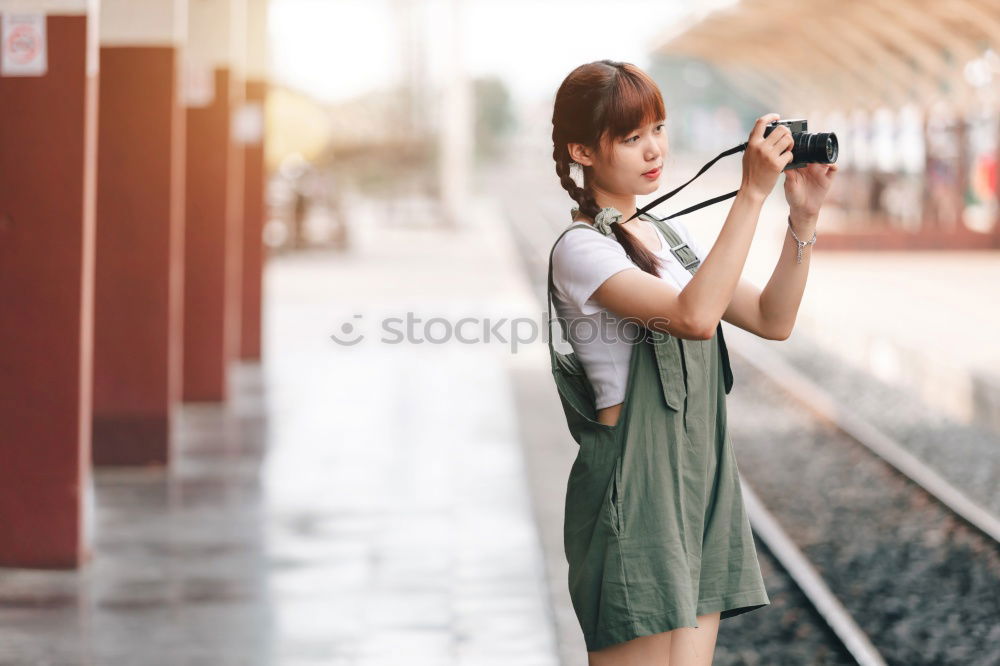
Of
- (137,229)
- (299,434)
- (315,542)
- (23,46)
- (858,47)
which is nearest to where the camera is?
(23,46)

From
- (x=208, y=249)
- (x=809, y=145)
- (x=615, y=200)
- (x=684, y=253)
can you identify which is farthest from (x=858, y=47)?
(x=809, y=145)

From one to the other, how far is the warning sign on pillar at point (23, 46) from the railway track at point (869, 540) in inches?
143

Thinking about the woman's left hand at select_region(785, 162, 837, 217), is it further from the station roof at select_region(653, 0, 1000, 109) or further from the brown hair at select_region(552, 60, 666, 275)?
the station roof at select_region(653, 0, 1000, 109)

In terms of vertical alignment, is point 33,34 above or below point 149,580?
above

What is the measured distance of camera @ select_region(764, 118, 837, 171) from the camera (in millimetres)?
2541

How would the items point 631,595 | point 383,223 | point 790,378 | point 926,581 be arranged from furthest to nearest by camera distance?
point 383,223
point 790,378
point 926,581
point 631,595

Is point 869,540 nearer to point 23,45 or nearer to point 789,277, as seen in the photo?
point 23,45

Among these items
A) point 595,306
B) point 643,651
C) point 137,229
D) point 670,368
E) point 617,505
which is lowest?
point 643,651

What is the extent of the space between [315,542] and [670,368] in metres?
4.25

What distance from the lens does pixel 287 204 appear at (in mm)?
27969

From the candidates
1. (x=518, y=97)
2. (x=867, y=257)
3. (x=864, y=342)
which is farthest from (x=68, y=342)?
(x=518, y=97)

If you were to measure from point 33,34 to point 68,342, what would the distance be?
Answer: 1232mm

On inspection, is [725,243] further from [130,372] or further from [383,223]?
[383,223]

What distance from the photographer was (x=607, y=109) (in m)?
2.67
